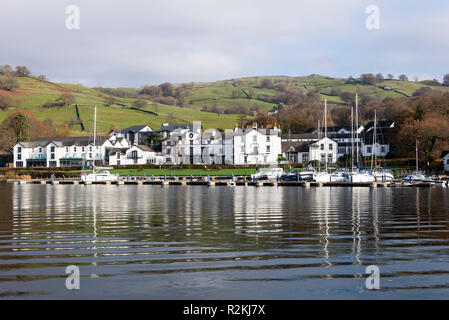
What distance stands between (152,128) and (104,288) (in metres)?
171

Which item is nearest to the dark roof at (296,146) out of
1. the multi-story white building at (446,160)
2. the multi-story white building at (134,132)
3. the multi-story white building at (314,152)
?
the multi-story white building at (314,152)

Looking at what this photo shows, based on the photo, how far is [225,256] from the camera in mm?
17156

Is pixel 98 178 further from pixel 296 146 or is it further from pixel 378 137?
pixel 378 137

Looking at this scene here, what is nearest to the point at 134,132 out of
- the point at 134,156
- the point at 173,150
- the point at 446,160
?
the point at 134,156

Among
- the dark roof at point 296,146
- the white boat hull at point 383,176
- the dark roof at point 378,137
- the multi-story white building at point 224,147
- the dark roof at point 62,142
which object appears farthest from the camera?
the dark roof at point 62,142

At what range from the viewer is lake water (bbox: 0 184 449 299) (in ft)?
42.3

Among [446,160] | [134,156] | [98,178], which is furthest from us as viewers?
[134,156]

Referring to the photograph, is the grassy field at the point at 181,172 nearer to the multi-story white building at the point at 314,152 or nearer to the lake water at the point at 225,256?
the multi-story white building at the point at 314,152

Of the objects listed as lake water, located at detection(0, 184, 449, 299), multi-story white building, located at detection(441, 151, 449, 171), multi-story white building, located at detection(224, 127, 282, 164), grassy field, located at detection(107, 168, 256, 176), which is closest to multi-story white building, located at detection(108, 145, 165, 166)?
grassy field, located at detection(107, 168, 256, 176)

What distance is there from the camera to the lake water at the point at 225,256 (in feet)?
42.3

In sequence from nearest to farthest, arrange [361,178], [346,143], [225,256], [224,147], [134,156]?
[225,256] < [361,178] < [224,147] < [346,143] < [134,156]

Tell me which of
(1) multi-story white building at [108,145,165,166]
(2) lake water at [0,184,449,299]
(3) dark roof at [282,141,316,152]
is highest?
(3) dark roof at [282,141,316,152]

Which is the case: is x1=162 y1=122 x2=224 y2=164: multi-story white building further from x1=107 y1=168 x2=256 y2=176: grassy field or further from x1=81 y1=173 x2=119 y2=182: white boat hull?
x1=81 y1=173 x2=119 y2=182: white boat hull
